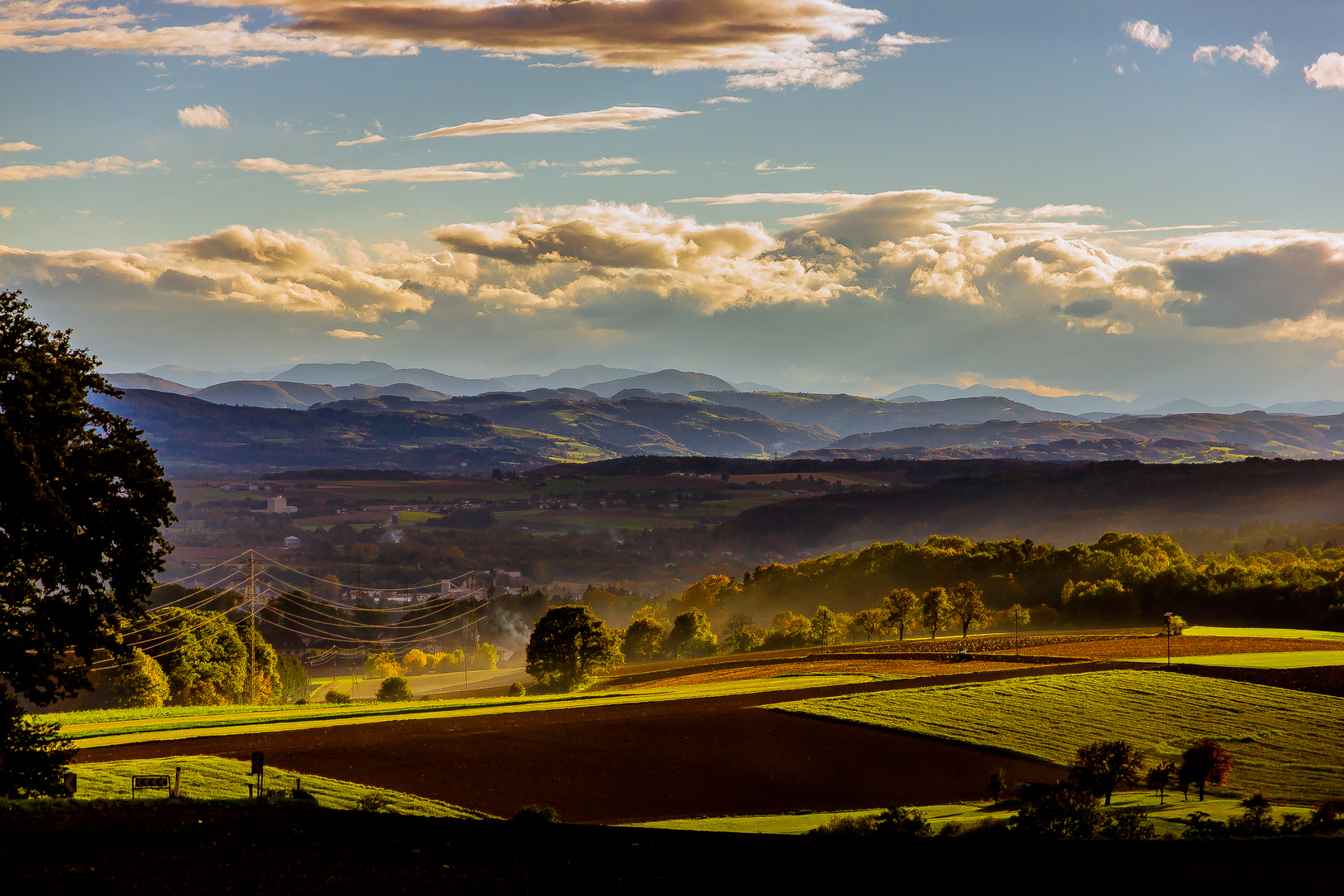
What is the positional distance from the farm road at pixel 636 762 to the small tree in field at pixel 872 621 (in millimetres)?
70503

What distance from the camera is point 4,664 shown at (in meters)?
27.9

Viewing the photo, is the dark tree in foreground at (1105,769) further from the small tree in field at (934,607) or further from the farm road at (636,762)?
the small tree in field at (934,607)

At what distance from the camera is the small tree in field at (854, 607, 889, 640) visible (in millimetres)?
126938

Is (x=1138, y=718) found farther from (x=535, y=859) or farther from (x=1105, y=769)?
(x=535, y=859)

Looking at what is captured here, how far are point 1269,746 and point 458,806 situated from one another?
43931mm

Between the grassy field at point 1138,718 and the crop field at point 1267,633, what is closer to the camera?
the grassy field at point 1138,718

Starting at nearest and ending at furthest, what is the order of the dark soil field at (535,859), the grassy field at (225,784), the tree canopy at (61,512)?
the dark soil field at (535,859) < the tree canopy at (61,512) < the grassy field at (225,784)

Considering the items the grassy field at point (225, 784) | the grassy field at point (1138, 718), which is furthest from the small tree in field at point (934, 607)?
the grassy field at point (225, 784)

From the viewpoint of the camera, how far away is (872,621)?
128500mm

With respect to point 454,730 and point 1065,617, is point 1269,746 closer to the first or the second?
point 454,730

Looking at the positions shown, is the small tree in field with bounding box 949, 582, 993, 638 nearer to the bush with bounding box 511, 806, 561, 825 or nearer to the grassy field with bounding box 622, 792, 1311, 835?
the grassy field with bounding box 622, 792, 1311, 835

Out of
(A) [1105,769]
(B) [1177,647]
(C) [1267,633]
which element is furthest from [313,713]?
(C) [1267,633]

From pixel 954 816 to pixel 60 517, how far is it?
33414 millimetres

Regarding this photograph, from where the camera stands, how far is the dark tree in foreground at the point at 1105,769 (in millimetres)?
42938
